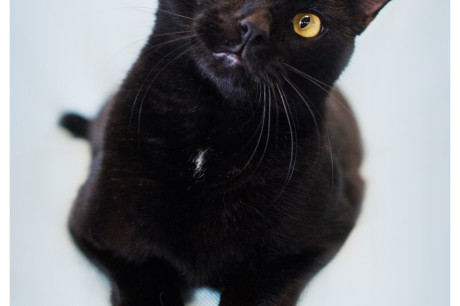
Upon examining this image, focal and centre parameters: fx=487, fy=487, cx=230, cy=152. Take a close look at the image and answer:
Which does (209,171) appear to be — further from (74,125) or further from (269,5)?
(74,125)

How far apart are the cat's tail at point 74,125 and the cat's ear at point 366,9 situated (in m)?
0.74

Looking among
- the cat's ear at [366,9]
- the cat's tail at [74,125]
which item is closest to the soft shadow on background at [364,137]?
the cat's tail at [74,125]

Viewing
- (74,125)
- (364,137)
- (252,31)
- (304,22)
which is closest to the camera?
(252,31)

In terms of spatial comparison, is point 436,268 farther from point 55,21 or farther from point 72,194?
point 55,21

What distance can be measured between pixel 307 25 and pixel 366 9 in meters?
0.17

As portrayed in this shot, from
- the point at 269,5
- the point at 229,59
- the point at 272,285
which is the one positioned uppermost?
the point at 269,5

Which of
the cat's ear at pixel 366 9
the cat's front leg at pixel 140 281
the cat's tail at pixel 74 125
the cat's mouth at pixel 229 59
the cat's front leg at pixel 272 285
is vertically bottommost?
the cat's front leg at pixel 140 281

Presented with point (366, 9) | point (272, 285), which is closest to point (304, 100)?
point (366, 9)

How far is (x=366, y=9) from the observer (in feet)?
3.03

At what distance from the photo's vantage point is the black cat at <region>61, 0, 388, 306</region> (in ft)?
2.81

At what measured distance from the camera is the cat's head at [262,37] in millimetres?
739

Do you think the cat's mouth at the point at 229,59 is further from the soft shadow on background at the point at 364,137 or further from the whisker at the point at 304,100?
the soft shadow on background at the point at 364,137

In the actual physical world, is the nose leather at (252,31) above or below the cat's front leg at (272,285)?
above

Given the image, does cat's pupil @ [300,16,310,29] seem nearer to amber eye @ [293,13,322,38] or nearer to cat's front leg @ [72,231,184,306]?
amber eye @ [293,13,322,38]
